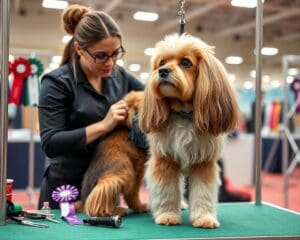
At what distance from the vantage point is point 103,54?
1649 millimetres

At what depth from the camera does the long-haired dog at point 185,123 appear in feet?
4.23

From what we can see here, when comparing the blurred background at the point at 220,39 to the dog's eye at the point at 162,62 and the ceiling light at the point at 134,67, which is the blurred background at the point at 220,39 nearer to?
the ceiling light at the point at 134,67

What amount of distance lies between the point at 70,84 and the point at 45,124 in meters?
0.18

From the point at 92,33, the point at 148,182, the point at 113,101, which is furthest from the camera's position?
the point at 113,101

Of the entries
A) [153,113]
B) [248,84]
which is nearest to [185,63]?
[153,113]

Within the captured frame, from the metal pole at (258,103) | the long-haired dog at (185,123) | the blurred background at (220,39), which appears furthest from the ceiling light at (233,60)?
the long-haired dog at (185,123)

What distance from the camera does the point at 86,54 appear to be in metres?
1.67

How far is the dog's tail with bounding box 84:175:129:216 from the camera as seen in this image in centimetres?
145

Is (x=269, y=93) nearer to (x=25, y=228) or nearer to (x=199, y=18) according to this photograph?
(x=199, y=18)

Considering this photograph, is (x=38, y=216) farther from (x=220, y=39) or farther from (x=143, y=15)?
(x=220, y=39)

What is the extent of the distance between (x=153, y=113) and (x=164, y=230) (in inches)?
13.4

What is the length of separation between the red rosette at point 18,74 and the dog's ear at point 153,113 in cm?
244

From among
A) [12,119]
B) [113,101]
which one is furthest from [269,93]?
[113,101]

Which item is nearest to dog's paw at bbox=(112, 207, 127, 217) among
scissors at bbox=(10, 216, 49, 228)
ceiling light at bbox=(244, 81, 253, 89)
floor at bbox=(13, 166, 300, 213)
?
scissors at bbox=(10, 216, 49, 228)
